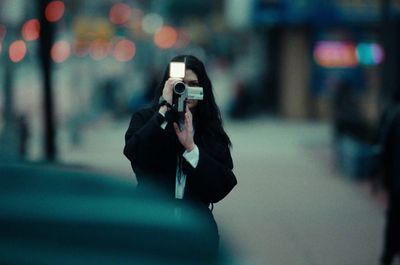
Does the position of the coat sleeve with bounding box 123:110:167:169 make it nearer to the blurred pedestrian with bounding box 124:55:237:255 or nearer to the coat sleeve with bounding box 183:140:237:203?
the blurred pedestrian with bounding box 124:55:237:255

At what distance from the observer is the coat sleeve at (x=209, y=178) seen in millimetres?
4145

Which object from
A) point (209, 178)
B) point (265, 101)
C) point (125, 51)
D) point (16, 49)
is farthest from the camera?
point (125, 51)

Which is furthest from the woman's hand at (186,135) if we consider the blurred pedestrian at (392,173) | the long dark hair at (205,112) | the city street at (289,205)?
the blurred pedestrian at (392,173)

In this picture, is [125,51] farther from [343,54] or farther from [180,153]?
[180,153]

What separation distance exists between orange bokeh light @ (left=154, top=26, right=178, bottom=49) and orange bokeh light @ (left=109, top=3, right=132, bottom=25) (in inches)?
702

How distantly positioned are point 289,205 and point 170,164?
23.8ft

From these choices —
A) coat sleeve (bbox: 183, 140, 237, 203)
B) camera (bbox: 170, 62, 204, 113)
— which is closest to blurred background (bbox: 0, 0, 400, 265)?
coat sleeve (bbox: 183, 140, 237, 203)

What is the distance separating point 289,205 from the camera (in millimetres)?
11359

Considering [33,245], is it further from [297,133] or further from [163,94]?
[297,133]

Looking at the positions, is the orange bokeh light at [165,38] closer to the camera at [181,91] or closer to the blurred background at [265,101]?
the blurred background at [265,101]

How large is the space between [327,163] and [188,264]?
12712mm

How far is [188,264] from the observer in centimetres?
353

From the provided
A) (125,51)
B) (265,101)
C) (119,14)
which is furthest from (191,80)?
(125,51)

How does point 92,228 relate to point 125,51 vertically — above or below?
above
